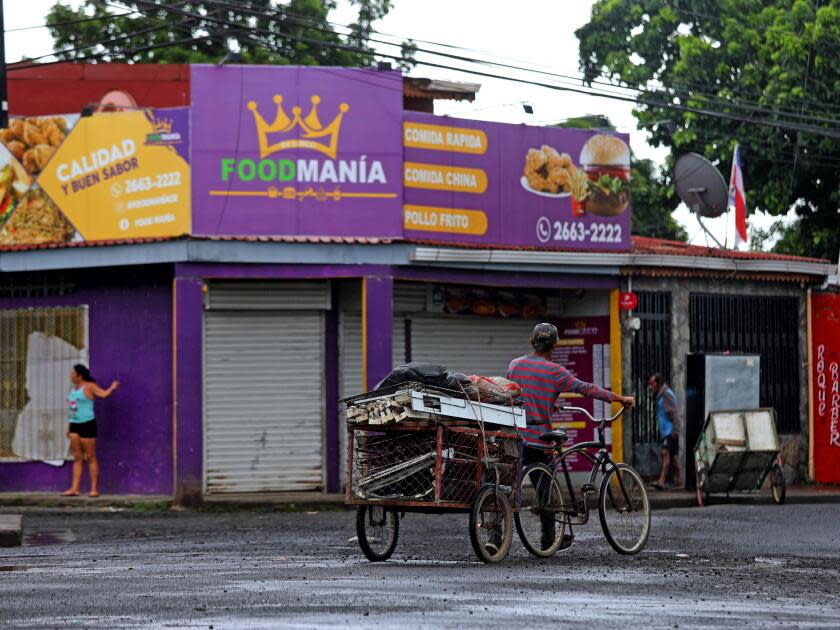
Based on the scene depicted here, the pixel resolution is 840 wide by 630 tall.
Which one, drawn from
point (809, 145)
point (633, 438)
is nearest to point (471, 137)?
point (633, 438)

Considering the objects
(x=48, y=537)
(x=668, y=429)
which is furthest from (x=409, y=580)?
(x=668, y=429)

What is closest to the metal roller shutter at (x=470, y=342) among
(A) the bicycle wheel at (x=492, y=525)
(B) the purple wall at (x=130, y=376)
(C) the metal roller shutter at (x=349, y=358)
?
(C) the metal roller shutter at (x=349, y=358)

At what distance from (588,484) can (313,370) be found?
10.3 meters

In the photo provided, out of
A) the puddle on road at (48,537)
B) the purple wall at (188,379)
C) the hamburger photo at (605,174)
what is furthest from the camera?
the hamburger photo at (605,174)

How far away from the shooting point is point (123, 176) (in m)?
22.0

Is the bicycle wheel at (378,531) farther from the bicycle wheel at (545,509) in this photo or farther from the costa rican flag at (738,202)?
the costa rican flag at (738,202)

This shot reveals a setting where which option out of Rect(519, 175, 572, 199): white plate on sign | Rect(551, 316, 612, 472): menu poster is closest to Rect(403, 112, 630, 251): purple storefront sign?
Rect(519, 175, 572, 199): white plate on sign

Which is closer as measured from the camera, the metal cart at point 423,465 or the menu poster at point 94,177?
the metal cart at point 423,465

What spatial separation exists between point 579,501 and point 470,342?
465 inches

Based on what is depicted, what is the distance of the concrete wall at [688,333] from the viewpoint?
25.2m

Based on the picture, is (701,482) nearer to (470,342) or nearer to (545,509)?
(470,342)

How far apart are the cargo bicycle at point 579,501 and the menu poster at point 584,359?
38.2 ft

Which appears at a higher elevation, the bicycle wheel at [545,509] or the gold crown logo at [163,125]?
the gold crown logo at [163,125]

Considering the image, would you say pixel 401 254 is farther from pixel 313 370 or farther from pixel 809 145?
pixel 809 145
